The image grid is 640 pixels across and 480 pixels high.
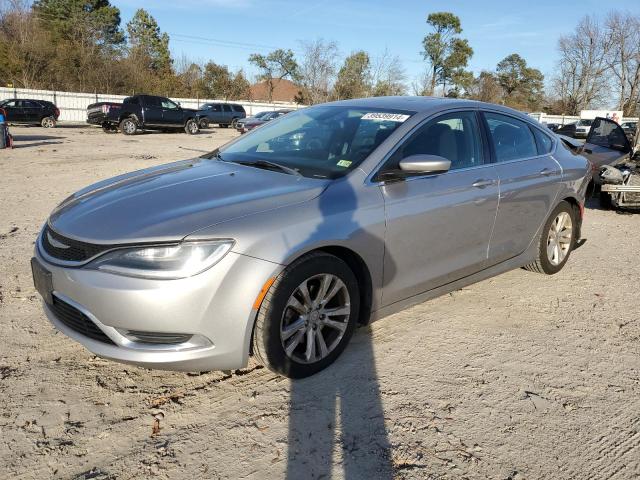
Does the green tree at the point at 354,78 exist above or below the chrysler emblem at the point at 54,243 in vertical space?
above

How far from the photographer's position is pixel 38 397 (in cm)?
275

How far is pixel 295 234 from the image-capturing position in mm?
2736

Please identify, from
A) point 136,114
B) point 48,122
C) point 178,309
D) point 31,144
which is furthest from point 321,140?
point 48,122

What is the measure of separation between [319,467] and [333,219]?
132cm

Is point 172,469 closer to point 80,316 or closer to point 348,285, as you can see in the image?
point 80,316

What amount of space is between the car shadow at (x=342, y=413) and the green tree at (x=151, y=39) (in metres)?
53.7

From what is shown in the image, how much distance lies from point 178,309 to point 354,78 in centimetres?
4734

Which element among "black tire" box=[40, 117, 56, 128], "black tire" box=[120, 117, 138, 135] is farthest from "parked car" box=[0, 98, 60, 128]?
"black tire" box=[120, 117, 138, 135]

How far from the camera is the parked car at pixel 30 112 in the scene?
947 inches

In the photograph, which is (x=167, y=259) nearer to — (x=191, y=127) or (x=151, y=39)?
(x=191, y=127)

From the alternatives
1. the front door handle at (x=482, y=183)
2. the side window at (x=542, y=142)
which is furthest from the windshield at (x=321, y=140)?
the side window at (x=542, y=142)

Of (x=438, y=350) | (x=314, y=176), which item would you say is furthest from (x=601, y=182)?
(x=314, y=176)

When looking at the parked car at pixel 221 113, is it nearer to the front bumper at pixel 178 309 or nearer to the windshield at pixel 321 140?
the windshield at pixel 321 140

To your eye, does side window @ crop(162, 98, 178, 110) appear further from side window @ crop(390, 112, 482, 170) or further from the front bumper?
the front bumper
